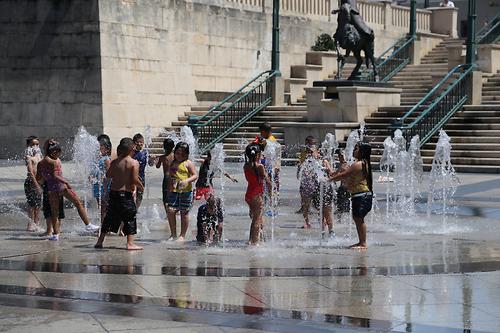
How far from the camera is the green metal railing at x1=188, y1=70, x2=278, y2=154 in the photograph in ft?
101

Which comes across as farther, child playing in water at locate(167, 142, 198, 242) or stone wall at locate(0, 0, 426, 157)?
stone wall at locate(0, 0, 426, 157)

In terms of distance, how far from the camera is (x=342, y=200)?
52.6 feet

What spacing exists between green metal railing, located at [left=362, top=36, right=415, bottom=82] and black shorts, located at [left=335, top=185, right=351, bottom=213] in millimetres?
18570

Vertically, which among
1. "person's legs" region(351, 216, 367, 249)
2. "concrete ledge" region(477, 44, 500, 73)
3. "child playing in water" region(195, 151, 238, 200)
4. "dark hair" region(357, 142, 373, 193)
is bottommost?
"person's legs" region(351, 216, 367, 249)

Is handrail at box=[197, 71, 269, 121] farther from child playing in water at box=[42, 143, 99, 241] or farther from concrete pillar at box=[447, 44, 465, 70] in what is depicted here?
child playing in water at box=[42, 143, 99, 241]

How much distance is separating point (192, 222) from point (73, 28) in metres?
14.2

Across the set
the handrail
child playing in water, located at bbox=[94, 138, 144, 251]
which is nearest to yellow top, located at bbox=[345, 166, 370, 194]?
child playing in water, located at bbox=[94, 138, 144, 251]

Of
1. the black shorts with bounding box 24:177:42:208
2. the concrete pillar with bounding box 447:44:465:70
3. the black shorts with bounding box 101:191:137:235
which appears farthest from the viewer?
the concrete pillar with bounding box 447:44:465:70

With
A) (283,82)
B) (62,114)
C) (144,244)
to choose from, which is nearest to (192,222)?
(144,244)

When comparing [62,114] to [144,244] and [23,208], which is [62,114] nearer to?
[23,208]

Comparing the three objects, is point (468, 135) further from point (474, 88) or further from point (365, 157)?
point (365, 157)

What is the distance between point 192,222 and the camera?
16906mm

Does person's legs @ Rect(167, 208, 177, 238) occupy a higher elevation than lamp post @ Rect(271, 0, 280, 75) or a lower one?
lower

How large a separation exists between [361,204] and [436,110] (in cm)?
1562
